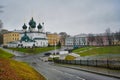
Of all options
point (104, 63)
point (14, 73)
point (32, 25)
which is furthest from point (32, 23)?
point (14, 73)

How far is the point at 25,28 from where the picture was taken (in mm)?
172750

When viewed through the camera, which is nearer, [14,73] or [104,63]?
[14,73]

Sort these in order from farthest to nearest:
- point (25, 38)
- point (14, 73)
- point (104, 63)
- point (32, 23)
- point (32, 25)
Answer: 1. point (32, 25)
2. point (32, 23)
3. point (25, 38)
4. point (104, 63)
5. point (14, 73)

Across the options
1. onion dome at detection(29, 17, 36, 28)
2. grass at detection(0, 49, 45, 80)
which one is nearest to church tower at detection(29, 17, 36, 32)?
onion dome at detection(29, 17, 36, 28)

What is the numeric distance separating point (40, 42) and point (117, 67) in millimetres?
140775

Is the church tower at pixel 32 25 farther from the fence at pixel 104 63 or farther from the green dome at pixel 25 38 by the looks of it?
the fence at pixel 104 63

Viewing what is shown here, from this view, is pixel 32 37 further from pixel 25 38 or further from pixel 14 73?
pixel 14 73

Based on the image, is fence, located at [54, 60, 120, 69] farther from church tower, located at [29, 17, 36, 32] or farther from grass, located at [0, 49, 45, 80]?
church tower, located at [29, 17, 36, 32]

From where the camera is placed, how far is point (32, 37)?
165 meters

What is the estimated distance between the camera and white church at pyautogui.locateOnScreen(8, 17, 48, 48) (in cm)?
16038

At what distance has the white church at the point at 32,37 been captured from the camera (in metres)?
160

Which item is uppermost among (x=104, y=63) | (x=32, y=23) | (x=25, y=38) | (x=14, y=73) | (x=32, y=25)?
(x=32, y=23)

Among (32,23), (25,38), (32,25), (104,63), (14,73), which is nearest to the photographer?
(14,73)

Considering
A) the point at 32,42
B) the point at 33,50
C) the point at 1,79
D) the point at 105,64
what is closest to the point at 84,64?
the point at 105,64
